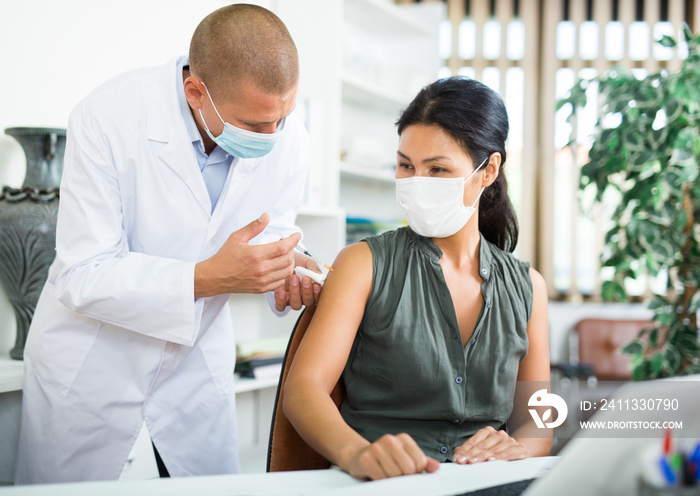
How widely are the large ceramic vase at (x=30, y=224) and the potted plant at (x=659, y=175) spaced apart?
5.85 ft

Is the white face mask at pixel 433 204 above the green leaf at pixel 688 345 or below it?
above

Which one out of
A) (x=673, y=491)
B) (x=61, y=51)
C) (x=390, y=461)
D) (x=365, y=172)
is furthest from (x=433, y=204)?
(x=365, y=172)

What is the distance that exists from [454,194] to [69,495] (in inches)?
36.5

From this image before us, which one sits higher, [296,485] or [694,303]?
[694,303]

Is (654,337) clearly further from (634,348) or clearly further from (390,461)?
(390,461)

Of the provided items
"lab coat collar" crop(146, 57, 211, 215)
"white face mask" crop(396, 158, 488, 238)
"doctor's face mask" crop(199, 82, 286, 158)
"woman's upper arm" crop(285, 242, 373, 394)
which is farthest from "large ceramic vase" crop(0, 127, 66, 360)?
"white face mask" crop(396, 158, 488, 238)

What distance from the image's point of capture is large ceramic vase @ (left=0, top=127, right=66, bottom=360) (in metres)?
1.47

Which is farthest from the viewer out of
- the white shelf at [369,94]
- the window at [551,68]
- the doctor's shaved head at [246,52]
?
the window at [551,68]

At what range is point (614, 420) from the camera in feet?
2.06

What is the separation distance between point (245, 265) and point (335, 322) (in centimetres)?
20

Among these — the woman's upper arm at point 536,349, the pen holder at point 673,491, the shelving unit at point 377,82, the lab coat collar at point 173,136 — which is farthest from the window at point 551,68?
the pen holder at point 673,491

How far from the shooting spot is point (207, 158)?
1422mm

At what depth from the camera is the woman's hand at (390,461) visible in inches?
32.4

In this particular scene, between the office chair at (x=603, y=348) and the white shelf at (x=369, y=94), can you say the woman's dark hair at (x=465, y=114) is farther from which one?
the office chair at (x=603, y=348)
